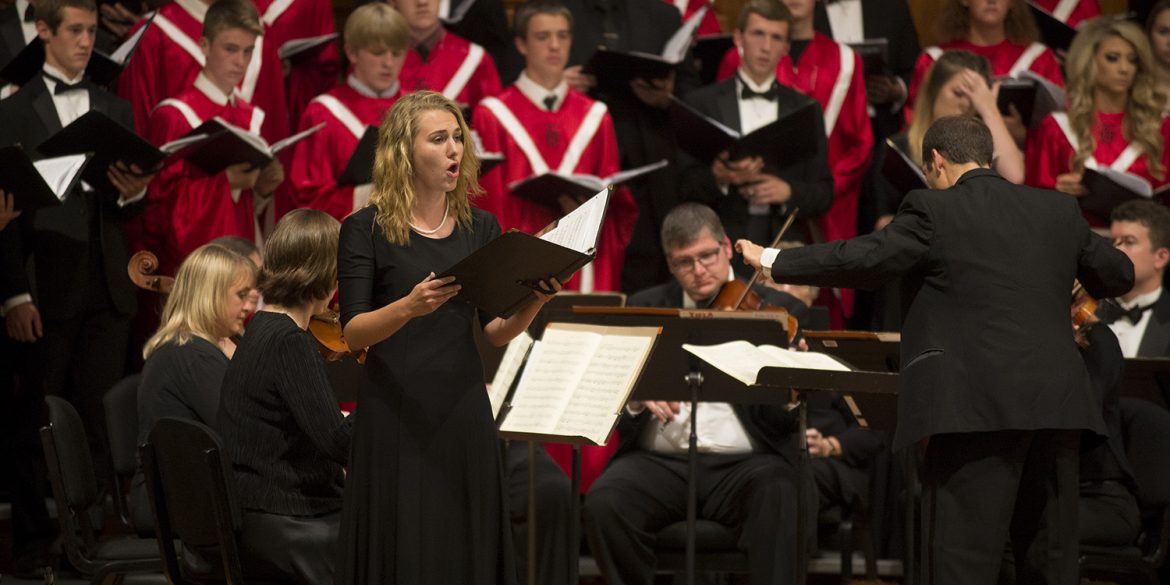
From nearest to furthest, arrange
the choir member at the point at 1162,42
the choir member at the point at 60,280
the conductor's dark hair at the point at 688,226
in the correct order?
the conductor's dark hair at the point at 688,226 → the choir member at the point at 60,280 → the choir member at the point at 1162,42

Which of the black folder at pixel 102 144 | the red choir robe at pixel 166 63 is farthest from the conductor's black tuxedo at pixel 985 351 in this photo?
the red choir robe at pixel 166 63

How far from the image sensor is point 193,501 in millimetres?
3631

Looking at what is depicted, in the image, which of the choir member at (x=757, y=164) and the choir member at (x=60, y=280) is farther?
the choir member at (x=757, y=164)

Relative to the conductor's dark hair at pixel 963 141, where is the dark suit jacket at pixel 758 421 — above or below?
below

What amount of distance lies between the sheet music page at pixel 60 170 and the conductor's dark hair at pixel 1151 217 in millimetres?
3897

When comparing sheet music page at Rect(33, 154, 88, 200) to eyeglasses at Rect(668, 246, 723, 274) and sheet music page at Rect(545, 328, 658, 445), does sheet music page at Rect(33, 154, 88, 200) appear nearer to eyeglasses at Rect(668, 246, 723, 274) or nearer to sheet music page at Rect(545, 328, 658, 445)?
sheet music page at Rect(545, 328, 658, 445)

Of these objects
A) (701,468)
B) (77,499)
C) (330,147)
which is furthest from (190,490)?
(330,147)

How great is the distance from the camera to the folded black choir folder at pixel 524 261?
295 centimetres

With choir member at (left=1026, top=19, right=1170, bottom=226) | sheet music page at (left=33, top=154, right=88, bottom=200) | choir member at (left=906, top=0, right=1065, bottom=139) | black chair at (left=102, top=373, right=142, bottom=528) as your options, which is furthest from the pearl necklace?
choir member at (left=906, top=0, right=1065, bottom=139)

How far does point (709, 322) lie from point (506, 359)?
752 millimetres

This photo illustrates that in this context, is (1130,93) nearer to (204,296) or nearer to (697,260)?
(697,260)

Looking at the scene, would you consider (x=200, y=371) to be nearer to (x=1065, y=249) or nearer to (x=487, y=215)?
(x=487, y=215)

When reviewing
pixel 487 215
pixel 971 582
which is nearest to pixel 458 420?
pixel 487 215

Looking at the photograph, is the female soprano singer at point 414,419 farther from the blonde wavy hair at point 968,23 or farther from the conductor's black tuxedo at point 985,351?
the blonde wavy hair at point 968,23
